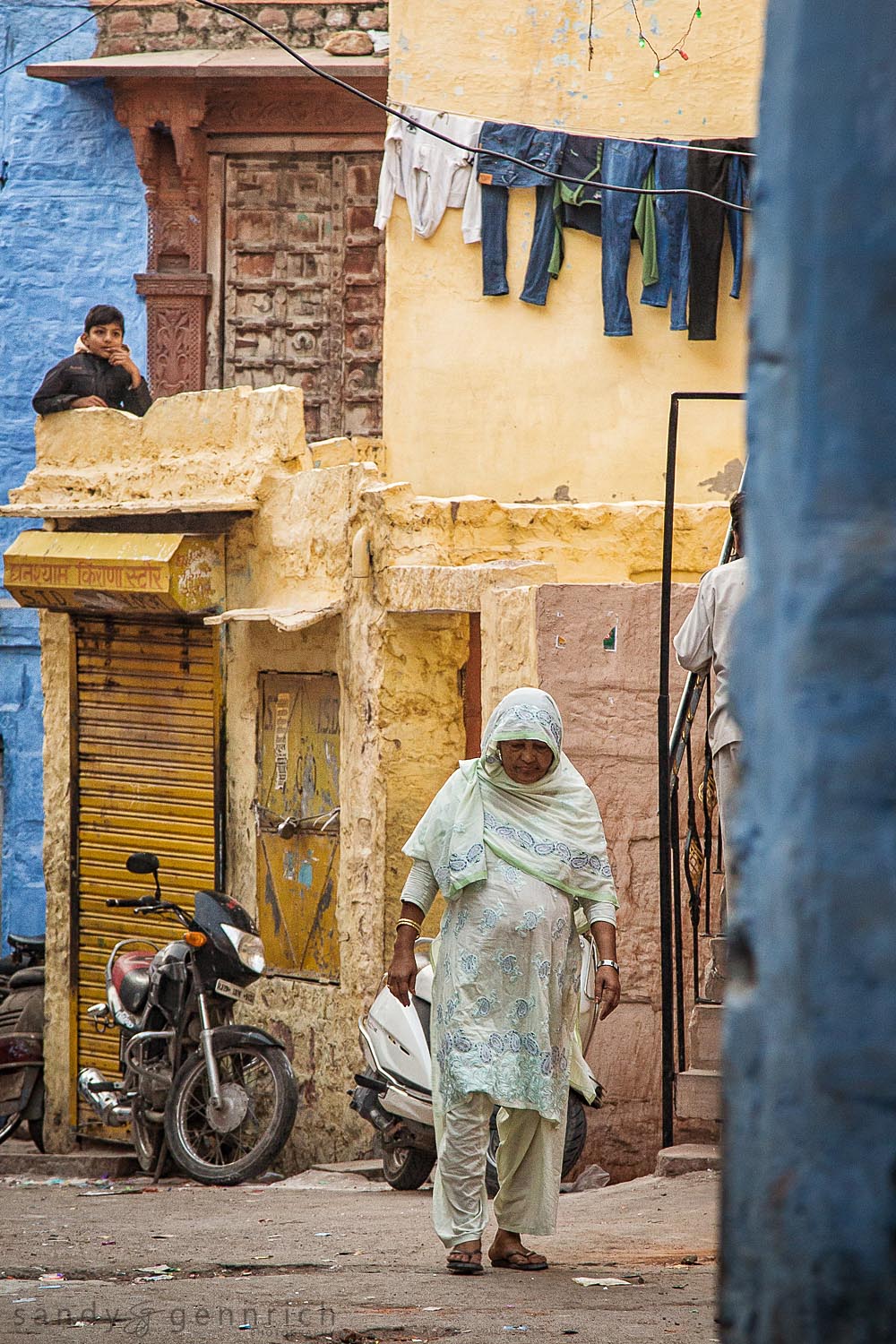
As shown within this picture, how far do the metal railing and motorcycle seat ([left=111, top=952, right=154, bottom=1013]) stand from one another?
2831 millimetres

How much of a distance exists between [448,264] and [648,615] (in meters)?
3.94

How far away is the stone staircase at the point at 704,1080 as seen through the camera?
6.39m

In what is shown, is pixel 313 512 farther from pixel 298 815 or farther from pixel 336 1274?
pixel 336 1274

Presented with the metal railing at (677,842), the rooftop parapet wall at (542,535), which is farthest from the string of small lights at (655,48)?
the metal railing at (677,842)

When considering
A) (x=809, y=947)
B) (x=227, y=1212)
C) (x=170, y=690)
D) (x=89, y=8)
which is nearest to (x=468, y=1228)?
(x=227, y=1212)

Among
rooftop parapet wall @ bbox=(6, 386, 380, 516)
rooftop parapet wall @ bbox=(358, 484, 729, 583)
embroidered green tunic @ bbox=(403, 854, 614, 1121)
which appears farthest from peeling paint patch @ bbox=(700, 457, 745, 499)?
embroidered green tunic @ bbox=(403, 854, 614, 1121)

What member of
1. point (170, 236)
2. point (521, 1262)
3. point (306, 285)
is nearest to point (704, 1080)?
point (521, 1262)

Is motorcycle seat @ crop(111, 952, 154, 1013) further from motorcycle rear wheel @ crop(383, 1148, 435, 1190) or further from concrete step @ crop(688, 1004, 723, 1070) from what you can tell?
concrete step @ crop(688, 1004, 723, 1070)

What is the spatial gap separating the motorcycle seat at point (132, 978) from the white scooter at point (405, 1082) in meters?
1.56

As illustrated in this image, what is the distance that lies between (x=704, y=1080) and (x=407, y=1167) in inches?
84.0

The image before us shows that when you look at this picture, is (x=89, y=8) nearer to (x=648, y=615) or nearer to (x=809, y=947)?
(x=648, y=615)

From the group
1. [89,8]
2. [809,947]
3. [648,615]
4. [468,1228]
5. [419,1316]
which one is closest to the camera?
[809,947]

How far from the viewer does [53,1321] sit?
15.1 feet

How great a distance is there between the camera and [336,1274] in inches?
211
